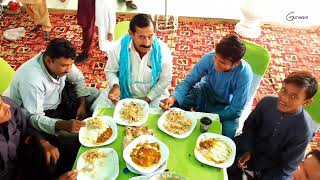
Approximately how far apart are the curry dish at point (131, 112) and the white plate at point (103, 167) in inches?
13.0

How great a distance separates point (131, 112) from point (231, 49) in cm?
86

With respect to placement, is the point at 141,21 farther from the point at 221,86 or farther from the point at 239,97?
the point at 239,97

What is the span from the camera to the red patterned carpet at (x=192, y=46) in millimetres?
4258

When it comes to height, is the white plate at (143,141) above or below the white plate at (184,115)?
below

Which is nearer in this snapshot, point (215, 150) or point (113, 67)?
point (215, 150)

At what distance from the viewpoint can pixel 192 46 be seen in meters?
4.73

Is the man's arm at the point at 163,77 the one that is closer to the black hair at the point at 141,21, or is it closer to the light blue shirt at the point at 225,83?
the light blue shirt at the point at 225,83

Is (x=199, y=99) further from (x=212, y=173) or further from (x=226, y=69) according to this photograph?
(x=212, y=173)

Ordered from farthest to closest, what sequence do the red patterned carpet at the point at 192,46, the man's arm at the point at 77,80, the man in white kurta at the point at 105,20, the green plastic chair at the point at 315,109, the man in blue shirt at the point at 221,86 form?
the red patterned carpet at the point at 192,46 < the man in white kurta at the point at 105,20 < the man's arm at the point at 77,80 < the green plastic chair at the point at 315,109 < the man in blue shirt at the point at 221,86

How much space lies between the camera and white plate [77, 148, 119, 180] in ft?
6.37

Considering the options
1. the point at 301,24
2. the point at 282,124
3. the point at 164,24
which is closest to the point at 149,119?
the point at 282,124

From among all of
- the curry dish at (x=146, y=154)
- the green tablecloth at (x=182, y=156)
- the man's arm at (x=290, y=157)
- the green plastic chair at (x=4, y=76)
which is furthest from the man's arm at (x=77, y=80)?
the man's arm at (x=290, y=157)

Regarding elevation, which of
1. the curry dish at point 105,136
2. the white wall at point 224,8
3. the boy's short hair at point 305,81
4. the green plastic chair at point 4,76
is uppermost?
the white wall at point 224,8

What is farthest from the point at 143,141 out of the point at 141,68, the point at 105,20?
the point at 105,20
